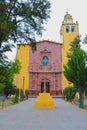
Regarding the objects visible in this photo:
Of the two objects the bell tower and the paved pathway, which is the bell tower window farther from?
the paved pathway

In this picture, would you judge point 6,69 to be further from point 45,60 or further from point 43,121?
point 45,60

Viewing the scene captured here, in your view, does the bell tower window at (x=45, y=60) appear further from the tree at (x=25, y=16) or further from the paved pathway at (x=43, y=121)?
the paved pathway at (x=43, y=121)

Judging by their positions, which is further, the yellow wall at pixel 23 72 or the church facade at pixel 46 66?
the church facade at pixel 46 66

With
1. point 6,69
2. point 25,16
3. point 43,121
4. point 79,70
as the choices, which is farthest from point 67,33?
point 43,121

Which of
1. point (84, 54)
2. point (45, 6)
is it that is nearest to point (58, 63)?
point (84, 54)

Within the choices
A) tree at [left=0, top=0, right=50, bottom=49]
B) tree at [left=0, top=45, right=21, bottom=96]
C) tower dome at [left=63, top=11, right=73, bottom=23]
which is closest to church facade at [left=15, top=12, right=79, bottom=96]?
tower dome at [left=63, top=11, right=73, bottom=23]

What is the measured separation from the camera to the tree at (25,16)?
13985 mm

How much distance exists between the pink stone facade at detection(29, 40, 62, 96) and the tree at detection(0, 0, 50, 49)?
31498 millimetres

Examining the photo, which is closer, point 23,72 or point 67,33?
point 23,72

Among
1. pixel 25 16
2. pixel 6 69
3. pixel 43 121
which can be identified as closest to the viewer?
pixel 43 121

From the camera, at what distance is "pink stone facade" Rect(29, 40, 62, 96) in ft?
159

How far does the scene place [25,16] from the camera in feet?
51.1

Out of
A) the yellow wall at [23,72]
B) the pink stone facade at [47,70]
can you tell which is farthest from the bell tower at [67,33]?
the yellow wall at [23,72]

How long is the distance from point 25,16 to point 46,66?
3481cm
